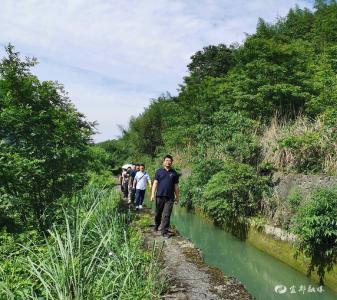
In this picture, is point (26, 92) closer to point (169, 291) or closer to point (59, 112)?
point (59, 112)

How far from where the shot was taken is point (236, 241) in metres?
11.1

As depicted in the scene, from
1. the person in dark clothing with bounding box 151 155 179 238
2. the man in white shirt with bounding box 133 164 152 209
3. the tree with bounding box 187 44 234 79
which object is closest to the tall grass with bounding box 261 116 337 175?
the man in white shirt with bounding box 133 164 152 209

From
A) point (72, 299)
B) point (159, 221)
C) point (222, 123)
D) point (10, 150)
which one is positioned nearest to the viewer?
point (72, 299)

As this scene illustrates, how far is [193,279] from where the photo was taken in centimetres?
576

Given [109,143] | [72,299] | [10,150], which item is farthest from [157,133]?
[72,299]

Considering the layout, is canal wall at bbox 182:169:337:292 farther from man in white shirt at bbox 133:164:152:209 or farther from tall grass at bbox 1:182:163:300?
man in white shirt at bbox 133:164:152:209

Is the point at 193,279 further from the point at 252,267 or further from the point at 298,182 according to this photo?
the point at 298,182

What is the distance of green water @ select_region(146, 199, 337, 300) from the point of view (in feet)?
23.2

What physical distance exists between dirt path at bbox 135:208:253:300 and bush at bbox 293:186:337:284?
206 cm

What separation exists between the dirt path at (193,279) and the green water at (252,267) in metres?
1.31

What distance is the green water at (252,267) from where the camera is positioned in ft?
23.2

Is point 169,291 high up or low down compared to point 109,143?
down

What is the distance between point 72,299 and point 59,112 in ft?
17.0

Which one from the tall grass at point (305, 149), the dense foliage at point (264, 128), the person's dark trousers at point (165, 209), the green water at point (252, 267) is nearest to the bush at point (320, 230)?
the dense foliage at point (264, 128)
